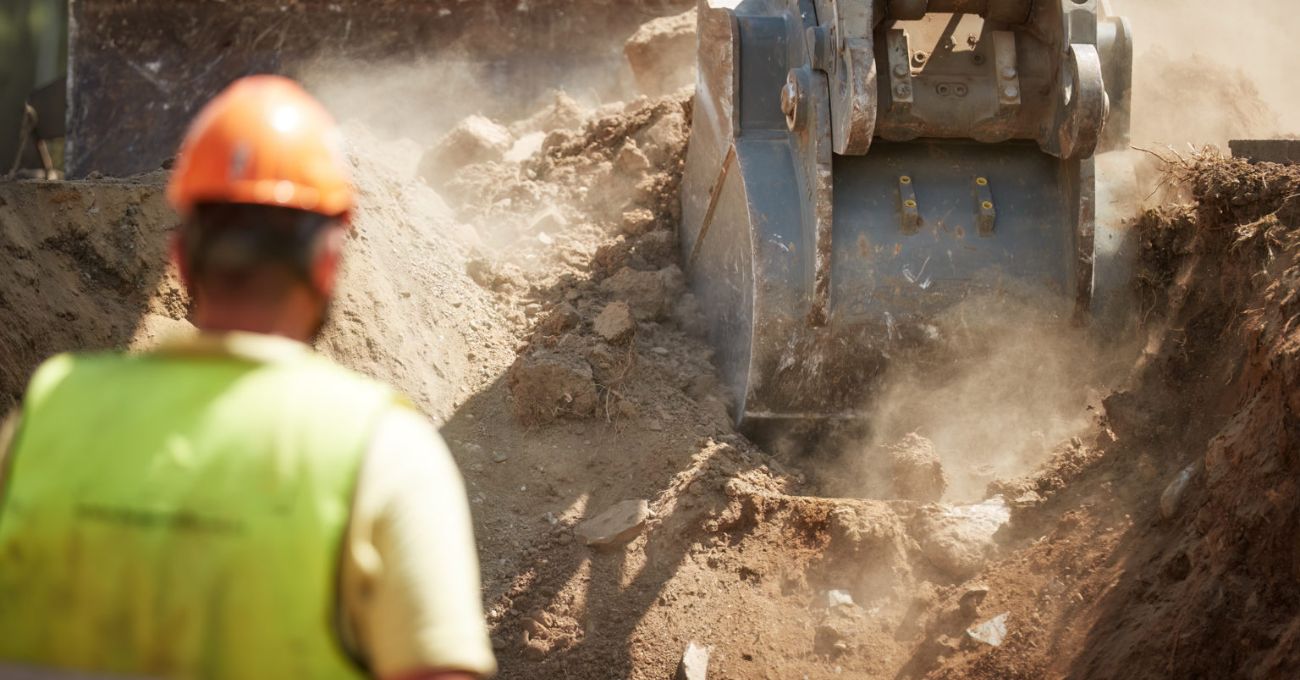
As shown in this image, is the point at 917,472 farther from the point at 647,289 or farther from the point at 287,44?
the point at 287,44

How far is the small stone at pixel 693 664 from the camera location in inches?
180

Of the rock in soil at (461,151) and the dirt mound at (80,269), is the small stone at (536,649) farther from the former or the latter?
the rock in soil at (461,151)

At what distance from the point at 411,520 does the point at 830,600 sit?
10.5 feet

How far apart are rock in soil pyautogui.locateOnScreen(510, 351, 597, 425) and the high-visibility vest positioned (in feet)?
12.9

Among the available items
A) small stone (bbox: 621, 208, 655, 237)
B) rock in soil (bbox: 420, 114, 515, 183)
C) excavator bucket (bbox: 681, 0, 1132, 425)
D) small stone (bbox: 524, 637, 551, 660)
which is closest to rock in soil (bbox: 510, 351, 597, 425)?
excavator bucket (bbox: 681, 0, 1132, 425)

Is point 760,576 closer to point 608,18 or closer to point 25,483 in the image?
point 25,483

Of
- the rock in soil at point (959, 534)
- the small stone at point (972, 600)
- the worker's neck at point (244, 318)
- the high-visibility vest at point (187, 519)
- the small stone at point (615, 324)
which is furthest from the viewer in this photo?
the small stone at point (615, 324)

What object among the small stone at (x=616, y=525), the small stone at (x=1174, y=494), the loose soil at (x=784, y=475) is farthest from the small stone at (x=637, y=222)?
the small stone at (x=1174, y=494)

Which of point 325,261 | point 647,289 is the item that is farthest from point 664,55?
point 325,261

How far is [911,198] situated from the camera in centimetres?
550

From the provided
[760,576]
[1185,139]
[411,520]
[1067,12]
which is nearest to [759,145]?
[1067,12]

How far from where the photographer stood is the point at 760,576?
495 centimetres

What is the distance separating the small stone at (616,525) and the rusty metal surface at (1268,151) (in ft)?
8.89

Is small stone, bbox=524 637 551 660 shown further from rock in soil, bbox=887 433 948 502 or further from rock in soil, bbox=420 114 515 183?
rock in soil, bbox=420 114 515 183
